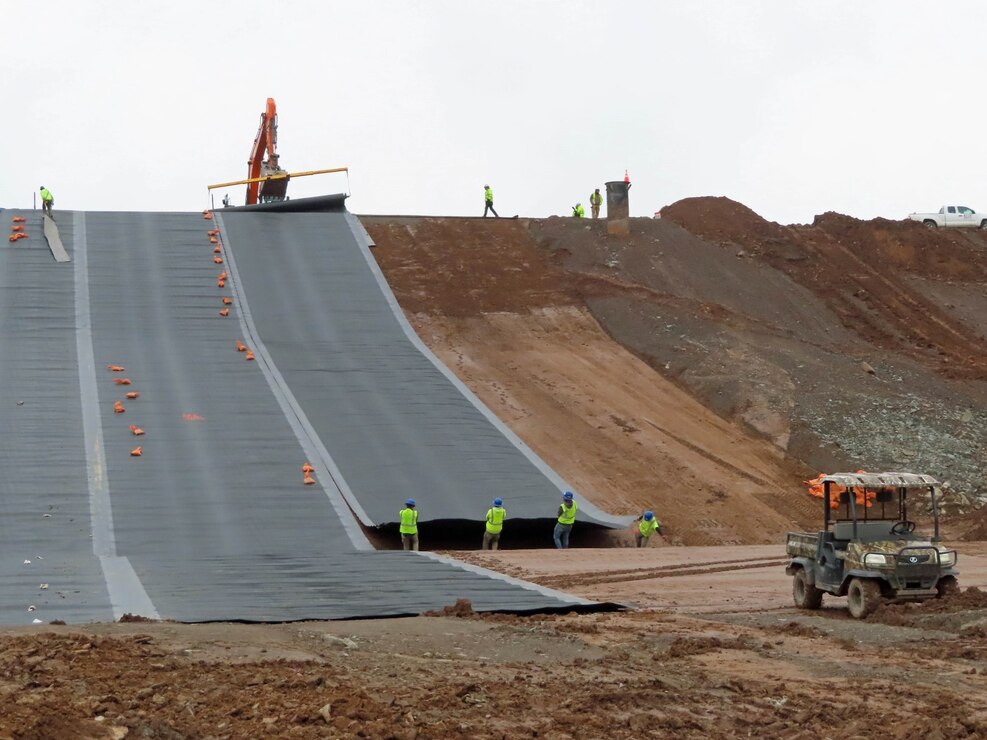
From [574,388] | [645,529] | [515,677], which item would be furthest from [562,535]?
[515,677]

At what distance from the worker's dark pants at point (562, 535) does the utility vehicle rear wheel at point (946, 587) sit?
26.6 ft

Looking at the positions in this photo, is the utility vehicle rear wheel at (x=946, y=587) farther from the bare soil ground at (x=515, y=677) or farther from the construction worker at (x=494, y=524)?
the construction worker at (x=494, y=524)

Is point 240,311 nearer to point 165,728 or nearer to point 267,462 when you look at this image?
point 267,462

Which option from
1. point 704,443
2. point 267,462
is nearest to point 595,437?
point 704,443

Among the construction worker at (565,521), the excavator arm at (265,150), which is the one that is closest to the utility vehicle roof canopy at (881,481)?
the construction worker at (565,521)

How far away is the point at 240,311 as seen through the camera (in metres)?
29.1

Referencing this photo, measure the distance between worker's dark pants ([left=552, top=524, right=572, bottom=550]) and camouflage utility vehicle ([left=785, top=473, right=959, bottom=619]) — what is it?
6.60m

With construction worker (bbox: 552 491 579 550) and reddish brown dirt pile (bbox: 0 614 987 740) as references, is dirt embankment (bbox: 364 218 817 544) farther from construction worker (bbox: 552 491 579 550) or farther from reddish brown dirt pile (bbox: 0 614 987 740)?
reddish brown dirt pile (bbox: 0 614 987 740)

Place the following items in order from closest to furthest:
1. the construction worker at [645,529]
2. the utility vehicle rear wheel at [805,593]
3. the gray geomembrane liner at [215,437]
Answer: the utility vehicle rear wheel at [805,593] → the gray geomembrane liner at [215,437] → the construction worker at [645,529]

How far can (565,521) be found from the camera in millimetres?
21141

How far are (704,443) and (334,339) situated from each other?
7.97m

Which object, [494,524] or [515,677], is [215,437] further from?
[515,677]

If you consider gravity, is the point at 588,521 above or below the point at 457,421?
below

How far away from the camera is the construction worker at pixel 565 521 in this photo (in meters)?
21.1
